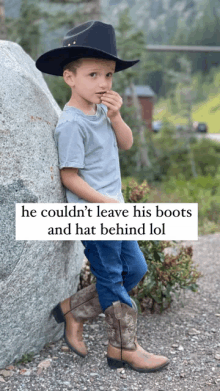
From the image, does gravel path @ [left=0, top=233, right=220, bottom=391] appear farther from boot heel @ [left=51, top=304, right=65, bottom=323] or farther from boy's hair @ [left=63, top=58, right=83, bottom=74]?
boy's hair @ [left=63, top=58, right=83, bottom=74]

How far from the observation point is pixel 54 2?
331 inches

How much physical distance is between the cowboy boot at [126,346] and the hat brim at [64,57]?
4.38ft

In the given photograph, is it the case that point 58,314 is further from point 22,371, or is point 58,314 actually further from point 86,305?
point 22,371

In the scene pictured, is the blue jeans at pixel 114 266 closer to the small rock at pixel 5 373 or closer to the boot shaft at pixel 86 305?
the boot shaft at pixel 86 305

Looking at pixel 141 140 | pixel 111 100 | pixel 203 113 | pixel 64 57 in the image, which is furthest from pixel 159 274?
pixel 203 113

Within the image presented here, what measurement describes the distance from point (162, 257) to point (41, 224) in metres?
0.98

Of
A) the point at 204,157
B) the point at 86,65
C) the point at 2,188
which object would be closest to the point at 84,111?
the point at 86,65

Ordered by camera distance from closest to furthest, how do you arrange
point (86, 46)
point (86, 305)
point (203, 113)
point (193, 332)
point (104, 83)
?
point (86, 46) → point (104, 83) → point (86, 305) → point (193, 332) → point (203, 113)

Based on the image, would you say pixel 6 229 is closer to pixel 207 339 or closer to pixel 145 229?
pixel 145 229

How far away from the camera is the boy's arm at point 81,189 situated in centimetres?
229

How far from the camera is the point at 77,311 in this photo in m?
2.60

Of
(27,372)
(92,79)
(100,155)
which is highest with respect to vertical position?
(92,79)
